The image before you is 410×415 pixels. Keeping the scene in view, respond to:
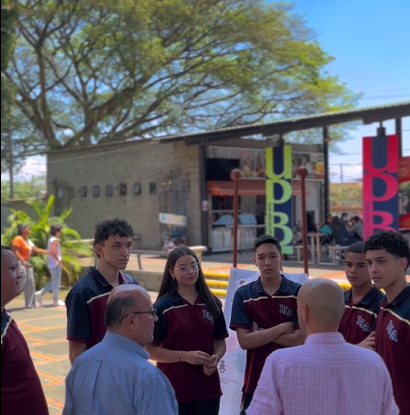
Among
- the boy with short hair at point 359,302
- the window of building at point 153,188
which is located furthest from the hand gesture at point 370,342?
the window of building at point 153,188

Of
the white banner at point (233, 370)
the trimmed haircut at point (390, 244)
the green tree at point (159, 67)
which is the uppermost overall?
the green tree at point (159, 67)

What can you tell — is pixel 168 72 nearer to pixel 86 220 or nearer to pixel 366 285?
pixel 86 220

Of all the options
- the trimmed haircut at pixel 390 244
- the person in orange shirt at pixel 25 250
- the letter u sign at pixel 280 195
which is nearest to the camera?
the trimmed haircut at pixel 390 244

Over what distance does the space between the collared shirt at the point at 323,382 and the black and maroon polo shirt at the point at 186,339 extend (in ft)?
4.17

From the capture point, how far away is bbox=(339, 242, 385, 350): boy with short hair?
3.24 metres

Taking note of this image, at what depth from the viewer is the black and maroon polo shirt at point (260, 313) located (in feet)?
11.1

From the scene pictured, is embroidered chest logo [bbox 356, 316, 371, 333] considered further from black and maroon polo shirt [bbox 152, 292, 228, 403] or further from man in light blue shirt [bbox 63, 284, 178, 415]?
man in light blue shirt [bbox 63, 284, 178, 415]

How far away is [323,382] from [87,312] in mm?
1670

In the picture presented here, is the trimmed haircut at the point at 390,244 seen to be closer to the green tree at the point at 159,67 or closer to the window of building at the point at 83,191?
the window of building at the point at 83,191

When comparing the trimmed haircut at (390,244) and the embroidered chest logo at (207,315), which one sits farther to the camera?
the embroidered chest logo at (207,315)

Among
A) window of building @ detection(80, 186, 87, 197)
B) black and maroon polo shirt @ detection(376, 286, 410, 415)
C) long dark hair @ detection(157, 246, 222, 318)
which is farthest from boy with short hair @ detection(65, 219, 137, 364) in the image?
window of building @ detection(80, 186, 87, 197)

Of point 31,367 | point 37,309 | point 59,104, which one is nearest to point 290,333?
point 31,367

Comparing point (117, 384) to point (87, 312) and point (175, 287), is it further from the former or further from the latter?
point (175, 287)

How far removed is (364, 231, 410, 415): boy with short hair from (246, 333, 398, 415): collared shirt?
0.66 meters
